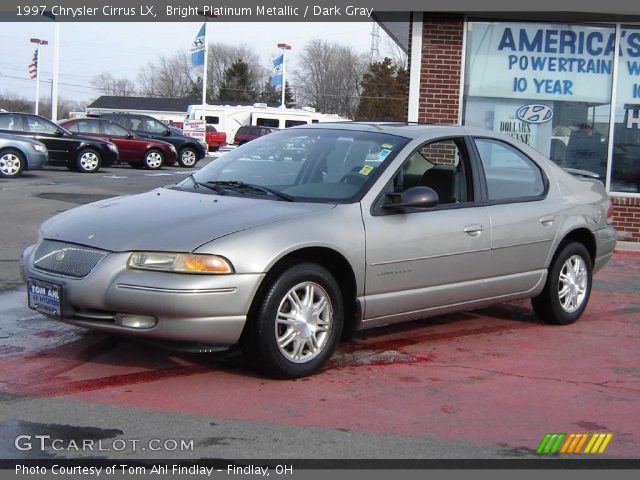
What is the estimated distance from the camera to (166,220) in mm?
5129

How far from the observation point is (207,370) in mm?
5332

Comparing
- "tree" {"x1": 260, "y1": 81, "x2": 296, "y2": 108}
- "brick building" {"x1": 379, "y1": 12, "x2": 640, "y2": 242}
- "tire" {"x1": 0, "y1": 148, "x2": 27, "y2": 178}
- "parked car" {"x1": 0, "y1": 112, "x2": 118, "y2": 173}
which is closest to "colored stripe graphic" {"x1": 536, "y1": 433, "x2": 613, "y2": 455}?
"brick building" {"x1": 379, "y1": 12, "x2": 640, "y2": 242}

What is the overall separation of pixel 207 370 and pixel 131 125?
2416 cm

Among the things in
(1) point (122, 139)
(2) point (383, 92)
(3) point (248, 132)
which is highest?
(2) point (383, 92)

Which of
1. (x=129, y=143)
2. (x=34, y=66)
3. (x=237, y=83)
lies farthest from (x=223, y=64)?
(x=129, y=143)

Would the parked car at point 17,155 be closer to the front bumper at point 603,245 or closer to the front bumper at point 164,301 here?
the front bumper at point 603,245

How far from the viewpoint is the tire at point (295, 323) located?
16.3 feet

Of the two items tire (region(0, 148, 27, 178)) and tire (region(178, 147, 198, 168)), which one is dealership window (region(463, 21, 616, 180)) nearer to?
tire (region(0, 148, 27, 178))

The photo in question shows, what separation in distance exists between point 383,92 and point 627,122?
1405 inches

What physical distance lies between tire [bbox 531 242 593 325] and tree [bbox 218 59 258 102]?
75532 mm

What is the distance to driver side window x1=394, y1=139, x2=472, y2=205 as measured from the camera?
6215mm

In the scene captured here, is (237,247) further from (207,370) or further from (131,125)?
(131,125)

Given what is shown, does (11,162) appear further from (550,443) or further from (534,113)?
(550,443)

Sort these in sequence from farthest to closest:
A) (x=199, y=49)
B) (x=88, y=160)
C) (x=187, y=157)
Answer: (x=199, y=49) → (x=187, y=157) → (x=88, y=160)
